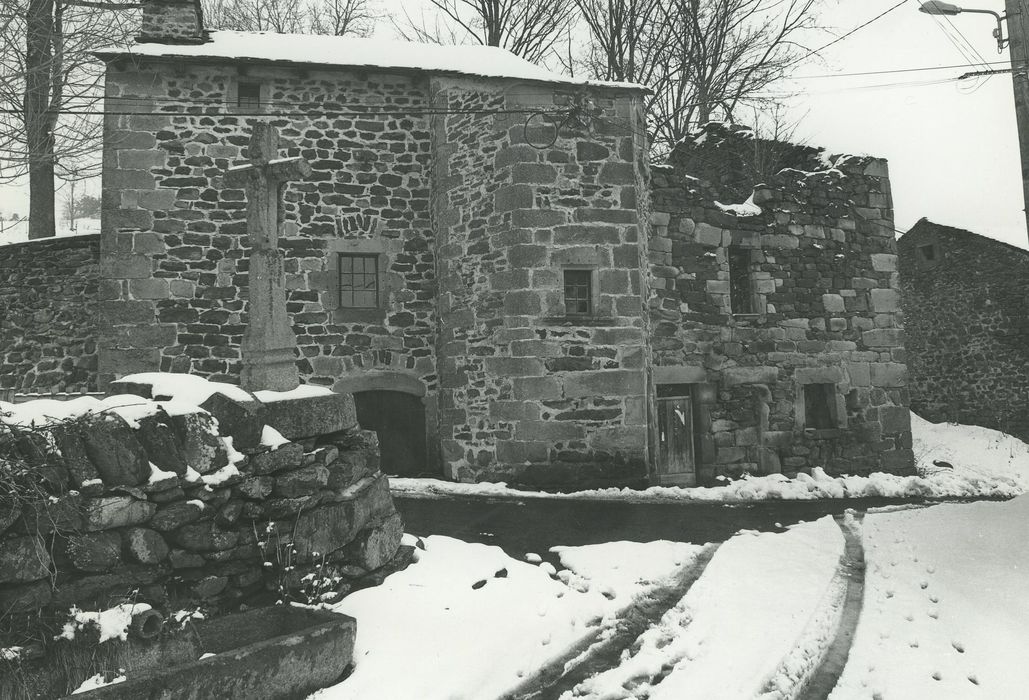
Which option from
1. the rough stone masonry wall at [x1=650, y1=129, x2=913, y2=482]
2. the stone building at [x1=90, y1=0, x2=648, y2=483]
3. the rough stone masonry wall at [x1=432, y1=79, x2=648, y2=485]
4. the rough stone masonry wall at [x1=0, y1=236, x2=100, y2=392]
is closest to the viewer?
the rough stone masonry wall at [x1=432, y1=79, x2=648, y2=485]

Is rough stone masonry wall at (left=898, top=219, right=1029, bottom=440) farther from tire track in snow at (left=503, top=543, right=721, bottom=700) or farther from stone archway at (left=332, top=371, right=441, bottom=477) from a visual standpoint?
tire track in snow at (left=503, top=543, right=721, bottom=700)

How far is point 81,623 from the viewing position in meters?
2.98

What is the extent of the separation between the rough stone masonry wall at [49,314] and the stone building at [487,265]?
37.8 inches

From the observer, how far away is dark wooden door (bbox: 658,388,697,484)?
10273mm

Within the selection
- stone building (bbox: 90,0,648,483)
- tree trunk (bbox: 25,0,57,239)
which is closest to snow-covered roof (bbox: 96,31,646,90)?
stone building (bbox: 90,0,648,483)

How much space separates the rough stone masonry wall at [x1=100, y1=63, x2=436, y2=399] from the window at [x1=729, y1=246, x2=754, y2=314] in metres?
5.11

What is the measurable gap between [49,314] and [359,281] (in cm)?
470

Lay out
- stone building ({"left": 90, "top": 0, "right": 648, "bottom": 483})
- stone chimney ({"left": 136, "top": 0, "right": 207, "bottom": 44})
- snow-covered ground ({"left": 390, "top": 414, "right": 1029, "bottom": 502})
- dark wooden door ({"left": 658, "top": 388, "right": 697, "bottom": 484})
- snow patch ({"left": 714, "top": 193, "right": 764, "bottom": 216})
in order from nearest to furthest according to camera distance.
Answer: snow-covered ground ({"left": 390, "top": 414, "right": 1029, "bottom": 502})
stone building ({"left": 90, "top": 0, "right": 648, "bottom": 483})
stone chimney ({"left": 136, "top": 0, "right": 207, "bottom": 44})
dark wooden door ({"left": 658, "top": 388, "right": 697, "bottom": 484})
snow patch ({"left": 714, "top": 193, "right": 764, "bottom": 216})

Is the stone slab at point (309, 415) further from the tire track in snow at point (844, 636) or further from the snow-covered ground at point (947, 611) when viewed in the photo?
the snow-covered ground at point (947, 611)

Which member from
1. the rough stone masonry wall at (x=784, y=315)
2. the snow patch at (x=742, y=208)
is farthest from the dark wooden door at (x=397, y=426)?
the snow patch at (x=742, y=208)

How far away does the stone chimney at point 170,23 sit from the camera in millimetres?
10078

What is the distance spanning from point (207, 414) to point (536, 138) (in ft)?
22.0

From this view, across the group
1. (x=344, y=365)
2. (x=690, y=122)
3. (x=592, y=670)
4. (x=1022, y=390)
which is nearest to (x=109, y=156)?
(x=344, y=365)

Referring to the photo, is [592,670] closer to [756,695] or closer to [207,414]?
[756,695]
